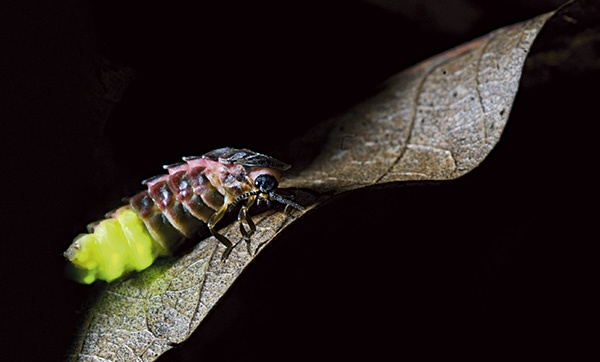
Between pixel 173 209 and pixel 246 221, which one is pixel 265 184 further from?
pixel 173 209

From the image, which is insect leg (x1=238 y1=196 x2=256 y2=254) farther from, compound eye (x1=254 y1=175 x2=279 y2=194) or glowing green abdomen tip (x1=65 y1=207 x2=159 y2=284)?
glowing green abdomen tip (x1=65 y1=207 x2=159 y2=284)

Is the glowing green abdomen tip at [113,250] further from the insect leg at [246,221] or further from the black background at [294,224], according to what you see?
the insect leg at [246,221]

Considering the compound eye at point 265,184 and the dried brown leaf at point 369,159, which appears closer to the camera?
the dried brown leaf at point 369,159

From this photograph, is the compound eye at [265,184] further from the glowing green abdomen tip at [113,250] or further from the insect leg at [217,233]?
the glowing green abdomen tip at [113,250]

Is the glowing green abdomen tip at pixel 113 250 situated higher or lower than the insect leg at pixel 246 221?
lower

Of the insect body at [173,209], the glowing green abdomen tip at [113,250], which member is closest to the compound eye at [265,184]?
the insect body at [173,209]

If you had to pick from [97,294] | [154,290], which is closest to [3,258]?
[97,294]

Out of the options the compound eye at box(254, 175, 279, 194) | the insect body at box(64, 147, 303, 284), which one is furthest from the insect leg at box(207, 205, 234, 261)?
the compound eye at box(254, 175, 279, 194)

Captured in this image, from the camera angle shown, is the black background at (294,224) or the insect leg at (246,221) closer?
the insect leg at (246,221)

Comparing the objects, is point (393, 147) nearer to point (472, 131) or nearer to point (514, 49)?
point (472, 131)
